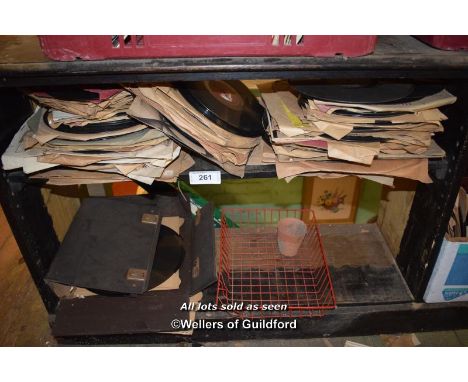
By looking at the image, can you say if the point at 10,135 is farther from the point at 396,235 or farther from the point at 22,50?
the point at 396,235

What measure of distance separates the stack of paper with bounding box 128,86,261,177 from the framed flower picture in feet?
3.13

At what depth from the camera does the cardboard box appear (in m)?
1.25

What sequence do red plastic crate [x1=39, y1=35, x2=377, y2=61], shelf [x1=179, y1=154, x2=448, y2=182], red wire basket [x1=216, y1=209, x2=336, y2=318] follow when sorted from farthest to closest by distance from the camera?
red wire basket [x1=216, y1=209, x2=336, y2=318] < shelf [x1=179, y1=154, x2=448, y2=182] < red plastic crate [x1=39, y1=35, x2=377, y2=61]

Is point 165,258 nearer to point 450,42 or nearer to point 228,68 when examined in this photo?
point 228,68

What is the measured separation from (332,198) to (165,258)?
1.03 m

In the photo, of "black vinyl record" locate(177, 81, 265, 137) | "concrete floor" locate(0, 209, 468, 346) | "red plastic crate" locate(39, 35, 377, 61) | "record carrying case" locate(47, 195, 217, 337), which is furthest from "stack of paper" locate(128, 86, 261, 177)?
"concrete floor" locate(0, 209, 468, 346)

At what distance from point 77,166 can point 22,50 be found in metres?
0.34

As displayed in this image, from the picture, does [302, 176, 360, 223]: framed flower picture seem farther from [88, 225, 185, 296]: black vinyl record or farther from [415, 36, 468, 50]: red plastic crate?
[415, 36, 468, 50]: red plastic crate

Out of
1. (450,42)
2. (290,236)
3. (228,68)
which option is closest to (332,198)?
(290,236)

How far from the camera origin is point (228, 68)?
0.90 metres

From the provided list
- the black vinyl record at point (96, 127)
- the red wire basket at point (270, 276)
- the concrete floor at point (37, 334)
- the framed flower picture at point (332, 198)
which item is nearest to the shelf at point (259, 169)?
the black vinyl record at point (96, 127)

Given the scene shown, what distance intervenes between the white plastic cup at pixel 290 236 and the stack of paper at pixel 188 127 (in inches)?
19.9

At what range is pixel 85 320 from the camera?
51.6 inches

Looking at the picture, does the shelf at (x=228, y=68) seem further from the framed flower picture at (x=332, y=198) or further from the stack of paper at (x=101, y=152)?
the framed flower picture at (x=332, y=198)
